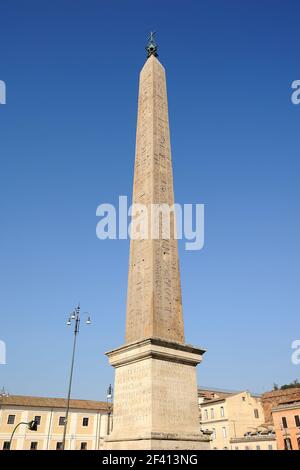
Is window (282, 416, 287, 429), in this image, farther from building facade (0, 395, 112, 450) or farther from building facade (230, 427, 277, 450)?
building facade (0, 395, 112, 450)

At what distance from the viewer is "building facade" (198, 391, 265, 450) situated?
1512 inches

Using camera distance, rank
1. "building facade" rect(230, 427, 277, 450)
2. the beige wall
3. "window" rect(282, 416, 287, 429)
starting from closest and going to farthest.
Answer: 1. "window" rect(282, 416, 287, 429)
2. the beige wall
3. "building facade" rect(230, 427, 277, 450)

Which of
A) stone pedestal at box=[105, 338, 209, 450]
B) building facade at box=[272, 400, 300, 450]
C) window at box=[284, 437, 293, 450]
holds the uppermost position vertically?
building facade at box=[272, 400, 300, 450]

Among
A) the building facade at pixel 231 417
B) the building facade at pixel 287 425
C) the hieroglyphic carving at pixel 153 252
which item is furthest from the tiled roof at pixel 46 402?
the hieroglyphic carving at pixel 153 252

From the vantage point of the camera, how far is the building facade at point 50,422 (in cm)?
3600

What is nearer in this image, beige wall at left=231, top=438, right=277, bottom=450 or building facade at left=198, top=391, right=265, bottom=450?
beige wall at left=231, top=438, right=277, bottom=450

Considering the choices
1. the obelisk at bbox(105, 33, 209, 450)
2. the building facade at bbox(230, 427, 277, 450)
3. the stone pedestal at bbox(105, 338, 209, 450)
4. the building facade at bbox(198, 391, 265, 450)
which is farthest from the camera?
the building facade at bbox(198, 391, 265, 450)

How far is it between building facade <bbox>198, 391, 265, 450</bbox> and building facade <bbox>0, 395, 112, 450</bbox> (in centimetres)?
1068

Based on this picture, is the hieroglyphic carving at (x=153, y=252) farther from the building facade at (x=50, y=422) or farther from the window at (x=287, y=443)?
the building facade at (x=50, y=422)

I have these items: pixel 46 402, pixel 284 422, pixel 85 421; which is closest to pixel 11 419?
pixel 46 402

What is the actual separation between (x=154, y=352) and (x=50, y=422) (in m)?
35.6

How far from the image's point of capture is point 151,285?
28.4ft

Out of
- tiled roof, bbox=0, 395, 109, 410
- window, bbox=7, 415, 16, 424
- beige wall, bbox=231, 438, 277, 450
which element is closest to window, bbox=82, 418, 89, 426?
tiled roof, bbox=0, 395, 109, 410

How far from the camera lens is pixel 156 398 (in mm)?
7281
